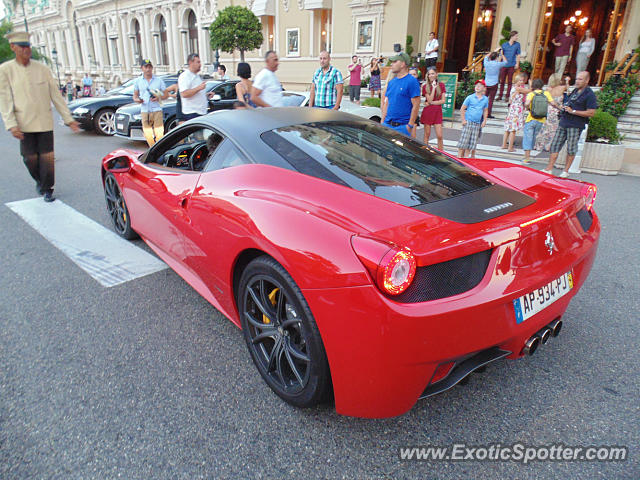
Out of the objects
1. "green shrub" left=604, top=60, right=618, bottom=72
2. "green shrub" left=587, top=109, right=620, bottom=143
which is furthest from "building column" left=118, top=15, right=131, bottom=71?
"green shrub" left=587, top=109, right=620, bottom=143

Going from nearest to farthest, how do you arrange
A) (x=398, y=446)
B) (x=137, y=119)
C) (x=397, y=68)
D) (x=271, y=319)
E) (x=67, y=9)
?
(x=398, y=446) < (x=271, y=319) < (x=397, y=68) < (x=137, y=119) < (x=67, y=9)

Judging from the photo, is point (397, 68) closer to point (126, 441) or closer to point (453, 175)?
point (453, 175)

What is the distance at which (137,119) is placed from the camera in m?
10.0

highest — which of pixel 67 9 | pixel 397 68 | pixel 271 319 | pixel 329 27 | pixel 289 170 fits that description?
→ pixel 67 9

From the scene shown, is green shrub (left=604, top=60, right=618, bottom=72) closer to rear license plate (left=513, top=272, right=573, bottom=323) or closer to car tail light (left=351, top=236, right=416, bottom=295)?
rear license plate (left=513, top=272, right=573, bottom=323)

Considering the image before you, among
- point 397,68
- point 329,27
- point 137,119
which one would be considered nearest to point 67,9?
point 329,27

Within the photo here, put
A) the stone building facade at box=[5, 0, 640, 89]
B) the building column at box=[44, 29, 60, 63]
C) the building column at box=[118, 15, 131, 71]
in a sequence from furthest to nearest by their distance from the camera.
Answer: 1. the building column at box=[44, 29, 60, 63]
2. the building column at box=[118, 15, 131, 71]
3. the stone building facade at box=[5, 0, 640, 89]

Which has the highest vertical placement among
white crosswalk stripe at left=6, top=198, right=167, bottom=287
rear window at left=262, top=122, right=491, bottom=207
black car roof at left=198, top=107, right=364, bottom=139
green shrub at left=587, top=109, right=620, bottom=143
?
black car roof at left=198, top=107, right=364, bottom=139

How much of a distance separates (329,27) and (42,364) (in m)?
25.9

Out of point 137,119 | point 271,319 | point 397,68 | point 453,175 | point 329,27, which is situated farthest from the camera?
point 329,27

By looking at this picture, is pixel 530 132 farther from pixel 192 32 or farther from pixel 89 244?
pixel 192 32

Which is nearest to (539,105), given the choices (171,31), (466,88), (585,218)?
(466,88)

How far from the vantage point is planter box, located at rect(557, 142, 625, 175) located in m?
8.11

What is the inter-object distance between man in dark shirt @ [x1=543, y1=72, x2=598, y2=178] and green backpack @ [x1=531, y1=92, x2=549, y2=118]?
1.09 m
